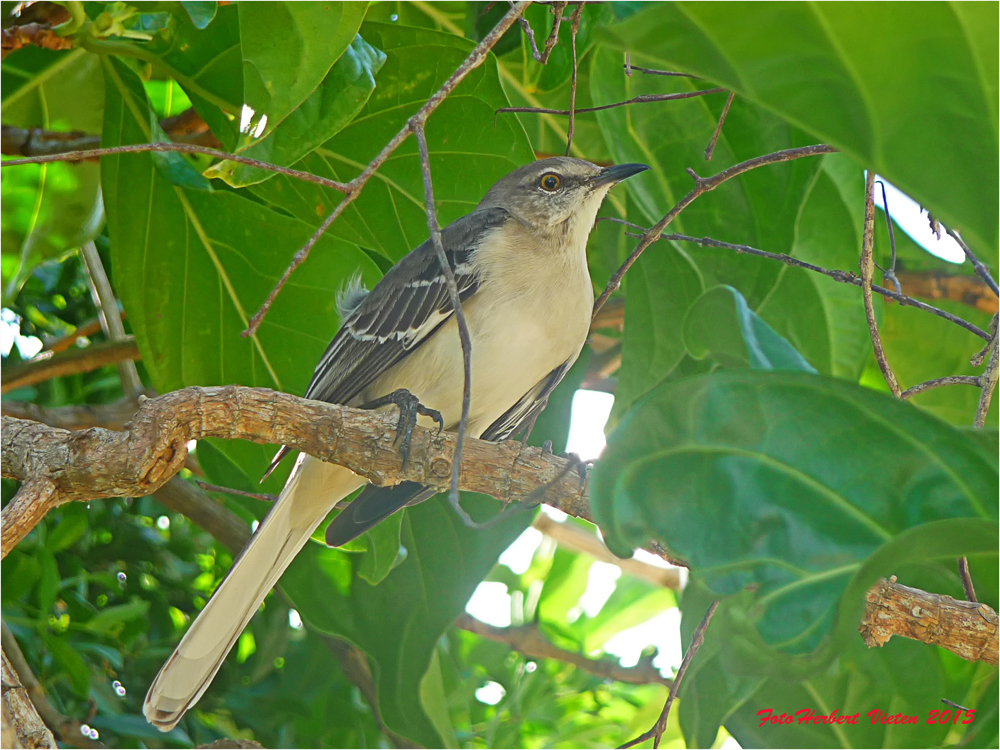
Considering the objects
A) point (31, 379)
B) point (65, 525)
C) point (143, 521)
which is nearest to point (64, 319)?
point (31, 379)

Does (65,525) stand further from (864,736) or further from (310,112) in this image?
(864,736)

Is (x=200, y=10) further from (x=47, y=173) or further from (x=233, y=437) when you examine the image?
(x=47, y=173)

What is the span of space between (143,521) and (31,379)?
26.9 inches

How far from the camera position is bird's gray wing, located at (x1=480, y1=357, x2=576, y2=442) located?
3.26 meters

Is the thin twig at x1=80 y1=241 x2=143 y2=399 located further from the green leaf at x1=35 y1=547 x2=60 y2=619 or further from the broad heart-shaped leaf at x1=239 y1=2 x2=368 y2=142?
the broad heart-shaped leaf at x1=239 y1=2 x2=368 y2=142

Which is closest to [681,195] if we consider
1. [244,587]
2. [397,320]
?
[397,320]

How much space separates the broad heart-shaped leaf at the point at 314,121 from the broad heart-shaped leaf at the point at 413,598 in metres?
1.31

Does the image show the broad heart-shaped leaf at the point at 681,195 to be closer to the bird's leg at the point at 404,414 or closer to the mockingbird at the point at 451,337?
the mockingbird at the point at 451,337

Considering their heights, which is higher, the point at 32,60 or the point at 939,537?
the point at 32,60

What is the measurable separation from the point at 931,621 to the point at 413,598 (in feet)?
5.56

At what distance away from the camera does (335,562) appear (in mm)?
3420

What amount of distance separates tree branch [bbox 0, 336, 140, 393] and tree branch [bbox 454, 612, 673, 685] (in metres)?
1.80

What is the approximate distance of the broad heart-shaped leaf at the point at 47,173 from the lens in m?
3.05

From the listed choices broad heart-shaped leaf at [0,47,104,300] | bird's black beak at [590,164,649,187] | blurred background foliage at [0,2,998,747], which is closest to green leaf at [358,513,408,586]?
blurred background foliage at [0,2,998,747]
